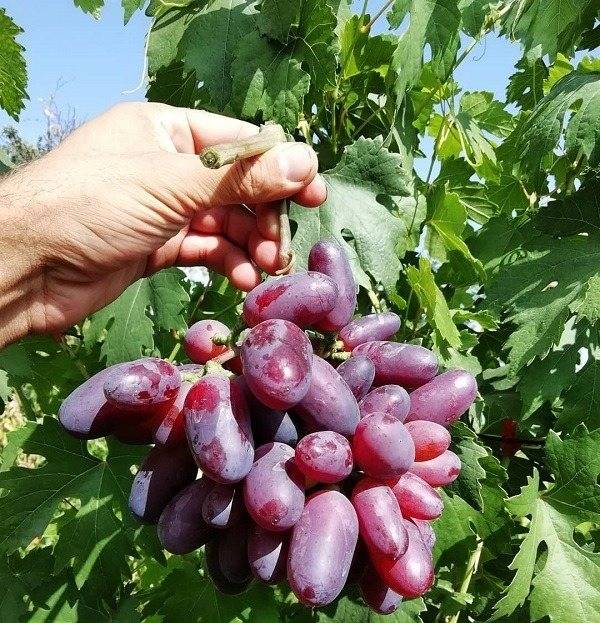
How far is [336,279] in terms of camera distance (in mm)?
1176

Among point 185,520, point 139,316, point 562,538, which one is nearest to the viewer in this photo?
point 185,520

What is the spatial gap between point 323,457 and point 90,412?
0.38 m

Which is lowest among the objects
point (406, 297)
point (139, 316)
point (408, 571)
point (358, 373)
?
point (406, 297)

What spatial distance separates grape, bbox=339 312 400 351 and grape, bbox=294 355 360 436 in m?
0.17

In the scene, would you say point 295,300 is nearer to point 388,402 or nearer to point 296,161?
point 388,402

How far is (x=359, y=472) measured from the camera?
111cm

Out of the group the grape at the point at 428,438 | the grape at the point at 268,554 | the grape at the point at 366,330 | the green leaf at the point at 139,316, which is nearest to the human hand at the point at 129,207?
the green leaf at the point at 139,316

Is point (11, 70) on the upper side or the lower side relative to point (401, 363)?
upper

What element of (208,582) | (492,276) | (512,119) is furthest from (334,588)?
(512,119)

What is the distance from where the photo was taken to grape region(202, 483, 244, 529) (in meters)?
1.03

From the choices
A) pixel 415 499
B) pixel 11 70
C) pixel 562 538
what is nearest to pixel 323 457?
pixel 415 499

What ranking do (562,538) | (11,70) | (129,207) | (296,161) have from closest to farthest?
(296,161) < (129,207) < (562,538) < (11,70)

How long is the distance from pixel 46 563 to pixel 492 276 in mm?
1716

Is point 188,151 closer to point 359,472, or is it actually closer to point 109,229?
point 109,229
